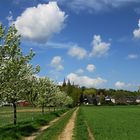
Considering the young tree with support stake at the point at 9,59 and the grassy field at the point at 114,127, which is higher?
the young tree with support stake at the point at 9,59

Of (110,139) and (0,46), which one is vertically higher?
(0,46)

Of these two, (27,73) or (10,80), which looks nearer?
(10,80)

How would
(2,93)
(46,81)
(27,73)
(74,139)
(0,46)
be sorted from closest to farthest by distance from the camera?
(74,139) → (0,46) → (2,93) → (27,73) → (46,81)

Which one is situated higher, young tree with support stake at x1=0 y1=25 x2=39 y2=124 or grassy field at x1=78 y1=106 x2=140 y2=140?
young tree with support stake at x1=0 y1=25 x2=39 y2=124

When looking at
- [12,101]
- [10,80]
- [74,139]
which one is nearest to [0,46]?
[10,80]

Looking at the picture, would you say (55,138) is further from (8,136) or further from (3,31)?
(3,31)

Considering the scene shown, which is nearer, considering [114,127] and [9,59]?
[9,59]

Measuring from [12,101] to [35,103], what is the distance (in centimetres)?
2861

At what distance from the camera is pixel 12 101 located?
149ft

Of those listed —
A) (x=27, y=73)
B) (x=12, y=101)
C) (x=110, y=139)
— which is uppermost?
(x=27, y=73)

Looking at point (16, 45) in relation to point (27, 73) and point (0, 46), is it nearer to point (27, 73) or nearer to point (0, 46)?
point (0, 46)

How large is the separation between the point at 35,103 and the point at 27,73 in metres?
33.1

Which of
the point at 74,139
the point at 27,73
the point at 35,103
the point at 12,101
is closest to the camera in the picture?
the point at 74,139

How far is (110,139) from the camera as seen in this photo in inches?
1122
